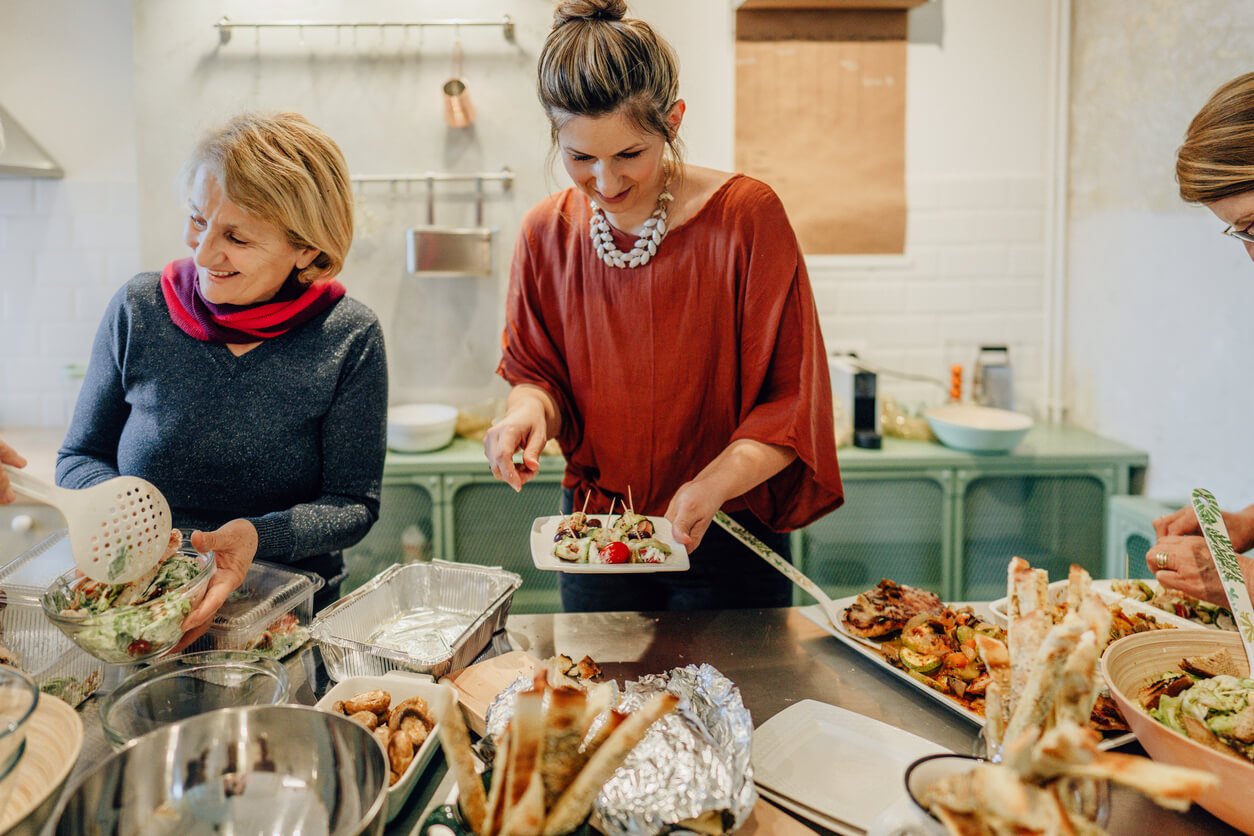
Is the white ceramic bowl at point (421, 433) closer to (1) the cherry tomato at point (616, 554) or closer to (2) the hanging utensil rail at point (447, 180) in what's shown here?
(2) the hanging utensil rail at point (447, 180)

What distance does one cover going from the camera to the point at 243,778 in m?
1.08

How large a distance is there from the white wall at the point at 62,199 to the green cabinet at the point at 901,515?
5.17 ft

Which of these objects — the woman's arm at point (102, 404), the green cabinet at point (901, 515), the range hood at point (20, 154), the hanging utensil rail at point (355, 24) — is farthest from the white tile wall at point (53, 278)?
the woman's arm at point (102, 404)

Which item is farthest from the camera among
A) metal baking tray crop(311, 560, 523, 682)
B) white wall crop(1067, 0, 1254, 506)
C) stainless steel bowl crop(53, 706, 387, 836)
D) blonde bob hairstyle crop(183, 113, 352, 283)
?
white wall crop(1067, 0, 1254, 506)

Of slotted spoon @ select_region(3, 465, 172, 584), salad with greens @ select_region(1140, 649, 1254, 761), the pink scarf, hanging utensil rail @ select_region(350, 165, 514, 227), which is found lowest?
salad with greens @ select_region(1140, 649, 1254, 761)

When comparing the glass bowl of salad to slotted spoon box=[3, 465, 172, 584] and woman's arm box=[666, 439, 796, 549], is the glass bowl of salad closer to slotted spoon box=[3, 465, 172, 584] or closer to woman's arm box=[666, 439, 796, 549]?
slotted spoon box=[3, 465, 172, 584]

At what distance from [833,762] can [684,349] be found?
2.95ft

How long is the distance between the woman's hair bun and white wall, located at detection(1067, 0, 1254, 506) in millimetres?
2240

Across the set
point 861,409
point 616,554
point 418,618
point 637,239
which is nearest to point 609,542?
point 616,554

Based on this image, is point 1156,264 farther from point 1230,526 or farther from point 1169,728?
point 1169,728

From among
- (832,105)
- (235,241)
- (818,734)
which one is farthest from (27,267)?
(818,734)

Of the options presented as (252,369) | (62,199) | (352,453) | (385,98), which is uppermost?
(385,98)

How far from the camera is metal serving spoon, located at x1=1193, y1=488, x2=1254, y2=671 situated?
48.7 inches

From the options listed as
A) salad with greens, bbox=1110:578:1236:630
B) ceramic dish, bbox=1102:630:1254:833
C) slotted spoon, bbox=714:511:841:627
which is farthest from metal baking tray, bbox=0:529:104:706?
salad with greens, bbox=1110:578:1236:630
